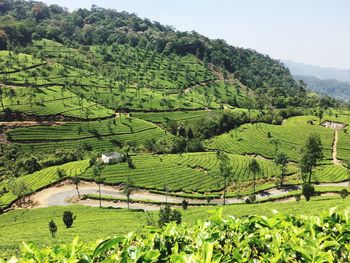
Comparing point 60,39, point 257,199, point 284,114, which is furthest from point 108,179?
point 60,39

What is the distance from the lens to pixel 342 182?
74.8 m

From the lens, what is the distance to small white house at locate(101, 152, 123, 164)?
78.7 metres

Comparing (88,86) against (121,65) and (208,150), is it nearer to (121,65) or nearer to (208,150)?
(121,65)

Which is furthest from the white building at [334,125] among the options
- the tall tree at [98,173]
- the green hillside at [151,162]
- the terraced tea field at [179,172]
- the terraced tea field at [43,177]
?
the terraced tea field at [43,177]

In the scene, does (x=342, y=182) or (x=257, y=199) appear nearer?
(x=257, y=199)

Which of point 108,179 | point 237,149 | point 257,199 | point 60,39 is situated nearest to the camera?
point 257,199

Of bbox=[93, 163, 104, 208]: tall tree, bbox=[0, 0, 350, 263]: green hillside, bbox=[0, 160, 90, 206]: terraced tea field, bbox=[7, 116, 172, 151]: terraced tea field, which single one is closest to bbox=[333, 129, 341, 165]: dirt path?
bbox=[0, 0, 350, 263]: green hillside

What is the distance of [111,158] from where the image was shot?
259ft

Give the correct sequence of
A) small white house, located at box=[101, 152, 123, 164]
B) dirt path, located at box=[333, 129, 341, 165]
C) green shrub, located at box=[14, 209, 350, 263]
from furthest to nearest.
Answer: dirt path, located at box=[333, 129, 341, 165] → small white house, located at box=[101, 152, 123, 164] → green shrub, located at box=[14, 209, 350, 263]

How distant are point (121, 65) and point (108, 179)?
107m

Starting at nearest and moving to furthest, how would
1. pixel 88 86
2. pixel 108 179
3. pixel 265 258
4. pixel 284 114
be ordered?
pixel 265 258
pixel 108 179
pixel 88 86
pixel 284 114

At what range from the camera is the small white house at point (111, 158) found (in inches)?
3096

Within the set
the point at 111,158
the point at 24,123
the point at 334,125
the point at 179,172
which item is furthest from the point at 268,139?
the point at 24,123

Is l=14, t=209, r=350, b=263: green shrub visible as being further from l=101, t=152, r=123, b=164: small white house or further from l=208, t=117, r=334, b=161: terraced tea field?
l=208, t=117, r=334, b=161: terraced tea field
